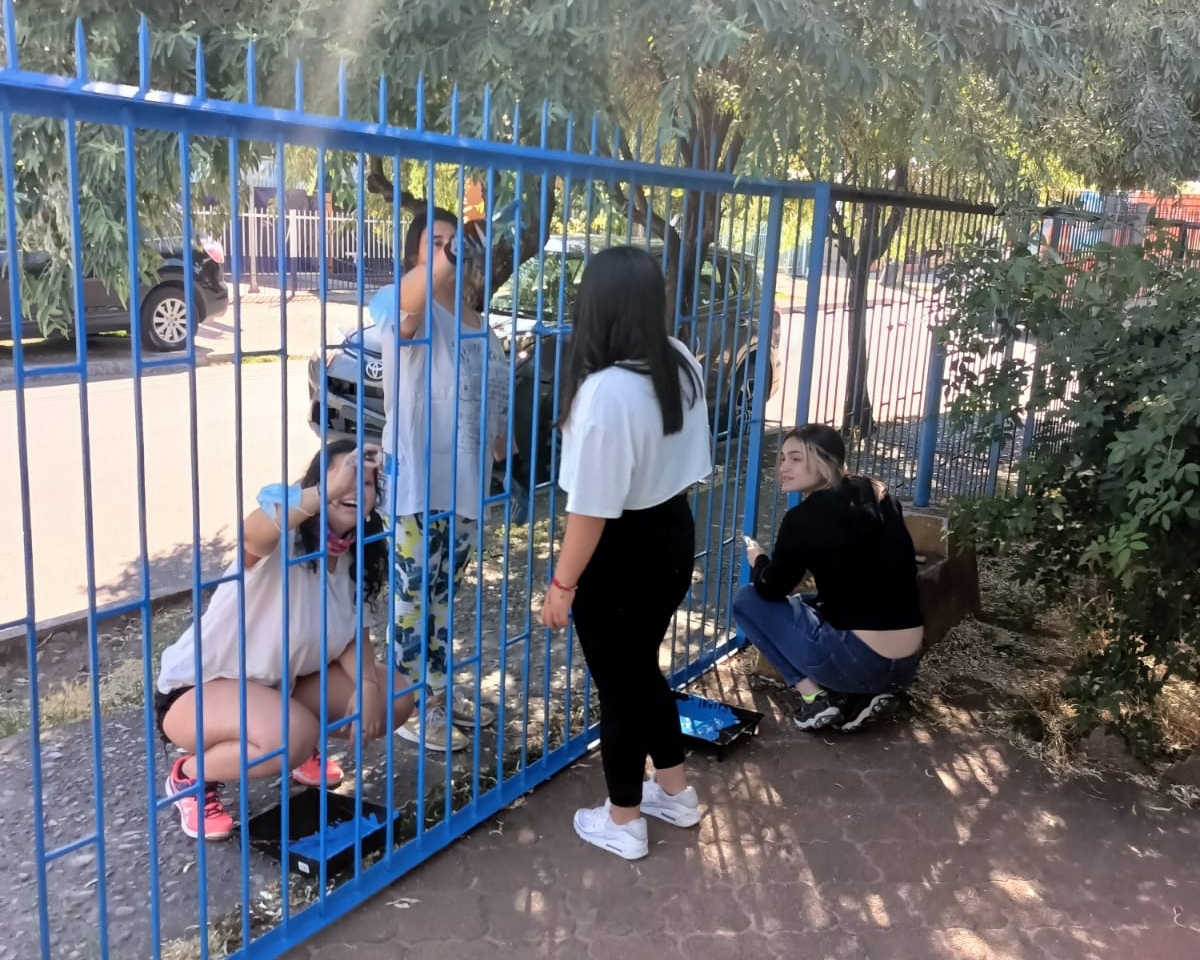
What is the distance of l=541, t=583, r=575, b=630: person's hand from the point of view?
9.57ft

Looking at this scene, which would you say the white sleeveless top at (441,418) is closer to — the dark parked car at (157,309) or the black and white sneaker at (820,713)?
the black and white sneaker at (820,713)

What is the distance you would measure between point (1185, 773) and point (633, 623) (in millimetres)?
2274

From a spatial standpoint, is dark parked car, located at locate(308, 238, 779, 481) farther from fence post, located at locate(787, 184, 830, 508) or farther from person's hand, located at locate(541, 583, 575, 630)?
person's hand, located at locate(541, 583, 575, 630)

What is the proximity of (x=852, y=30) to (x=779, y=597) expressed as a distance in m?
2.13

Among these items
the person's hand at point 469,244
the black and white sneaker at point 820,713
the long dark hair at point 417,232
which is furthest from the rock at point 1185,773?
the long dark hair at point 417,232

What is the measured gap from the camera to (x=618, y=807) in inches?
126

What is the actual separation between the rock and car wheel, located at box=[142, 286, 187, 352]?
8.81 meters

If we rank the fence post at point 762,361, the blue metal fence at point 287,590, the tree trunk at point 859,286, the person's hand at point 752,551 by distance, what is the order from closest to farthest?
the blue metal fence at point 287,590 < the person's hand at point 752,551 < the fence post at point 762,361 < the tree trunk at point 859,286

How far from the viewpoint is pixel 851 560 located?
3789 mm

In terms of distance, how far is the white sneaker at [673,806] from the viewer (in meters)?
3.36

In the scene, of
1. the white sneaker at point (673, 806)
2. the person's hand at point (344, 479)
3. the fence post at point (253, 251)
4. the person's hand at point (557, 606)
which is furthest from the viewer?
the fence post at point (253, 251)

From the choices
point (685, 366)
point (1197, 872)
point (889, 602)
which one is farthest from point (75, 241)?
point (1197, 872)

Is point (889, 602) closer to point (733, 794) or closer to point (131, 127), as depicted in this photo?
point (733, 794)

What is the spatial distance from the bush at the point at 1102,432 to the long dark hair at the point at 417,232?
191 cm
